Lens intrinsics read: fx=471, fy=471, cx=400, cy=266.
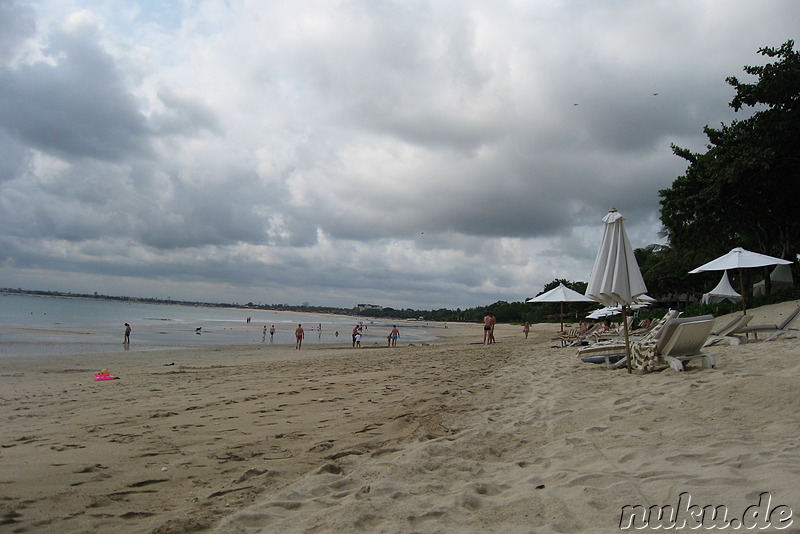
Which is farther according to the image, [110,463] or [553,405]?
[553,405]

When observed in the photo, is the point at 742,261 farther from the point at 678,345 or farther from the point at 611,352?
the point at 678,345

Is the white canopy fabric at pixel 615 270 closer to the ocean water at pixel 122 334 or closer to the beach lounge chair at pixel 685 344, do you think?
the beach lounge chair at pixel 685 344

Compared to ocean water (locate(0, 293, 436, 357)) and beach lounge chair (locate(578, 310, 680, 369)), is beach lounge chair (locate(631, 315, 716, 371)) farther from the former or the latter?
ocean water (locate(0, 293, 436, 357))

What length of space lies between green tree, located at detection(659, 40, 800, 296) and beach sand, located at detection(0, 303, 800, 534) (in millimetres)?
15034

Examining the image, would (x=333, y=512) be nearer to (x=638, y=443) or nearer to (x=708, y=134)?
(x=638, y=443)

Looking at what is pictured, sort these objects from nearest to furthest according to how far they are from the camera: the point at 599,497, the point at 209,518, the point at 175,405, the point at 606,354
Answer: the point at 599,497, the point at 209,518, the point at 175,405, the point at 606,354

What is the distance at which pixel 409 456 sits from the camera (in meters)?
3.58

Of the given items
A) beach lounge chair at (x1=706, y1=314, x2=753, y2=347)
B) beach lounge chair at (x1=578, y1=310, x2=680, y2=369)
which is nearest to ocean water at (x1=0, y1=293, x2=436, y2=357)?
beach lounge chair at (x1=578, y1=310, x2=680, y2=369)

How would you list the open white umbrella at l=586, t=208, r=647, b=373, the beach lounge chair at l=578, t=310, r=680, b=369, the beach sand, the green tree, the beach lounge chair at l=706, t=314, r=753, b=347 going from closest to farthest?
the beach sand < the open white umbrella at l=586, t=208, r=647, b=373 < the beach lounge chair at l=578, t=310, r=680, b=369 < the beach lounge chair at l=706, t=314, r=753, b=347 < the green tree

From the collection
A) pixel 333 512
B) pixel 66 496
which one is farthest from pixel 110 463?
pixel 333 512

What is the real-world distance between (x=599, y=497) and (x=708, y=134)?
80.2ft

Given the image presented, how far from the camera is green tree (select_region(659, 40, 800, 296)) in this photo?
1728 cm

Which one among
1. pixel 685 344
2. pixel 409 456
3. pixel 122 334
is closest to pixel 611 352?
pixel 685 344

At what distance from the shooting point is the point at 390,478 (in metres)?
3.16
